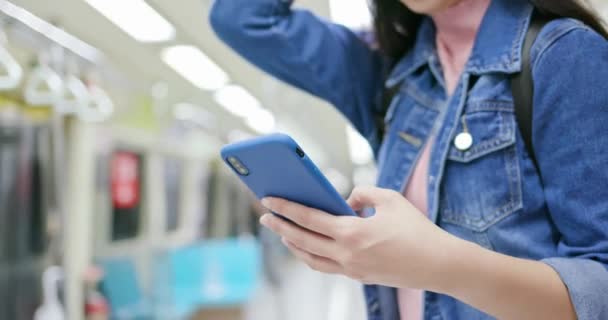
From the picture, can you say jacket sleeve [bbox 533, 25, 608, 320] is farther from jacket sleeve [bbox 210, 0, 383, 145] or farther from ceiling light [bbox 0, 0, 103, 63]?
ceiling light [bbox 0, 0, 103, 63]

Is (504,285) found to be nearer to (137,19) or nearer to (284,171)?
(284,171)

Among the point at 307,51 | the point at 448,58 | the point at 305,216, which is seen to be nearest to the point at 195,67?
the point at 307,51

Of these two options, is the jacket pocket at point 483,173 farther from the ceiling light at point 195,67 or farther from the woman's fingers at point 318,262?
A: the ceiling light at point 195,67

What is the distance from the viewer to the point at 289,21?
87 cm

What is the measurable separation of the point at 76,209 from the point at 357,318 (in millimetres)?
1987

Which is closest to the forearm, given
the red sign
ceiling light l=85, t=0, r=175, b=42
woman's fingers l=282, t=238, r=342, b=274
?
woman's fingers l=282, t=238, r=342, b=274

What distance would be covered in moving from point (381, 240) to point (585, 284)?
0.75ft

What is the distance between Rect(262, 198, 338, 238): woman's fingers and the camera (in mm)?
519

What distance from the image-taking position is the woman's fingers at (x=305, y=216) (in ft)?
1.70

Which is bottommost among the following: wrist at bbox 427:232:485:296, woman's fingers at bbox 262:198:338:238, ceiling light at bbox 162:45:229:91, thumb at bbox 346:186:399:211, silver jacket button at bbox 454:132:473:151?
ceiling light at bbox 162:45:229:91

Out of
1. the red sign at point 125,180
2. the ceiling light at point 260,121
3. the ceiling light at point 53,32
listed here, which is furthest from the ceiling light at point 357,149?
the ceiling light at point 53,32

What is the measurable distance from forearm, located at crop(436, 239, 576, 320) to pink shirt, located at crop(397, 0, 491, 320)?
19 cm

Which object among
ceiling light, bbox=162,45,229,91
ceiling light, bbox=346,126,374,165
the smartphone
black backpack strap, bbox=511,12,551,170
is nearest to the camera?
the smartphone

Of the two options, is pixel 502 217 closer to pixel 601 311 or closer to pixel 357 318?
pixel 601 311
